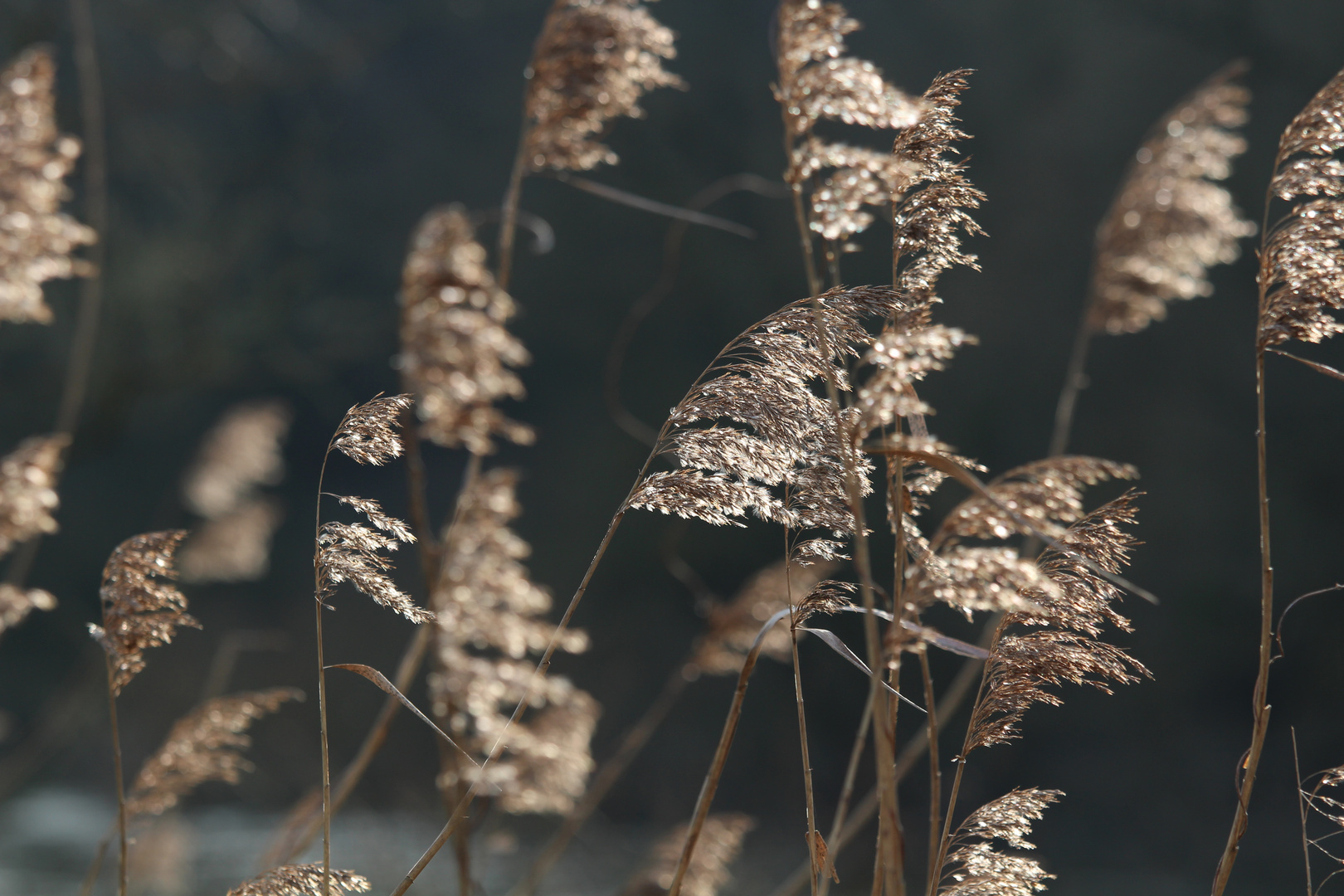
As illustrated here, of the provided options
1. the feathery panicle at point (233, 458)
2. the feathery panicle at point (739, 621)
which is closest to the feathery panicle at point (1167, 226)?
the feathery panicle at point (739, 621)

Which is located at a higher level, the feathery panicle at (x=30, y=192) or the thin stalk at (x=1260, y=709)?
the feathery panicle at (x=30, y=192)

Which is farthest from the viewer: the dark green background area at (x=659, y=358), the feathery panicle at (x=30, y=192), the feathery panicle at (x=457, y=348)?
the dark green background area at (x=659, y=358)

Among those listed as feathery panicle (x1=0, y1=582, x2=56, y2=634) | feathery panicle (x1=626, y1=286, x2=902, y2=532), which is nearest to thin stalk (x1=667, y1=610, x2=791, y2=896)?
feathery panicle (x1=626, y1=286, x2=902, y2=532)

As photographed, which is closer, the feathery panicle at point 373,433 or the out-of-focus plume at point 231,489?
the feathery panicle at point 373,433

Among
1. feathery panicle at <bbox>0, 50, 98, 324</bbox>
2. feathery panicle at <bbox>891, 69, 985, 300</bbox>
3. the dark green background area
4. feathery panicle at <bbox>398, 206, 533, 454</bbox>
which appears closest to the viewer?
feathery panicle at <bbox>891, 69, 985, 300</bbox>

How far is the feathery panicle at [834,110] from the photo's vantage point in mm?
724

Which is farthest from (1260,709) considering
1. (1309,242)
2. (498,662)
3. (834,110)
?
(498,662)

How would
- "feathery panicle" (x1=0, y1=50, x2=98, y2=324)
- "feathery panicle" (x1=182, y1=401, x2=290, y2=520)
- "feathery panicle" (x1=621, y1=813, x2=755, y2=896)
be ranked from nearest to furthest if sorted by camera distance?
"feathery panicle" (x1=0, y1=50, x2=98, y2=324) → "feathery panicle" (x1=621, y1=813, x2=755, y2=896) → "feathery panicle" (x1=182, y1=401, x2=290, y2=520)

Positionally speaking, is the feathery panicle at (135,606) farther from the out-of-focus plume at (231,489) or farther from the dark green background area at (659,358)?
the dark green background area at (659,358)

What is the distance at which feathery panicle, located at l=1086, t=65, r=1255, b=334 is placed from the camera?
1.73 metres

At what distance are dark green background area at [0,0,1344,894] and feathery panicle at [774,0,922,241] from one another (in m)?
4.26

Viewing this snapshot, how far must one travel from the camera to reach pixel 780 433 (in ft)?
2.39

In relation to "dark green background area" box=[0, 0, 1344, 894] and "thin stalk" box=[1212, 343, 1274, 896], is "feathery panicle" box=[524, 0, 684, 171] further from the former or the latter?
"dark green background area" box=[0, 0, 1344, 894]

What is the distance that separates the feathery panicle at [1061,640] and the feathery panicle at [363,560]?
0.47 metres
